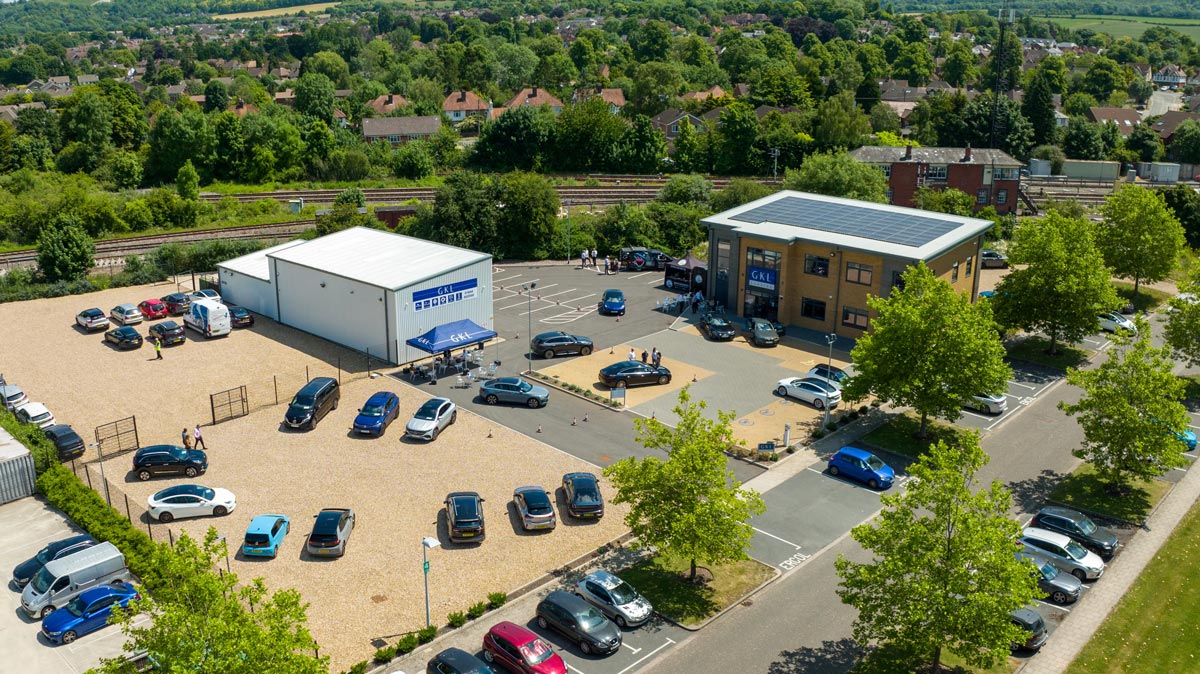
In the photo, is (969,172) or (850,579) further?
(969,172)

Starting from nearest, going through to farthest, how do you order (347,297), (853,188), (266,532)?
(266,532)
(347,297)
(853,188)

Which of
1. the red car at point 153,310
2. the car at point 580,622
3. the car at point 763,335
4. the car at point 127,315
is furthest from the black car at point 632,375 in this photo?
the car at point 127,315

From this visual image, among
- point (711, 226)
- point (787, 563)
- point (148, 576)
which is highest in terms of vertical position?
point (711, 226)

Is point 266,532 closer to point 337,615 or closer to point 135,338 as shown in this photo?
point 337,615

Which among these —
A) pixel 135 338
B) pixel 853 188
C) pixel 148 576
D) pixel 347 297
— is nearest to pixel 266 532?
pixel 148 576

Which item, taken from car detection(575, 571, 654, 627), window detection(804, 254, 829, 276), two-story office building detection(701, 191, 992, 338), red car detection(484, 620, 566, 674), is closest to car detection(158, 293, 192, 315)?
two-story office building detection(701, 191, 992, 338)

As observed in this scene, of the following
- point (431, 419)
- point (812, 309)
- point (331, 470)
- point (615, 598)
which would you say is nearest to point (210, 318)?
point (431, 419)
